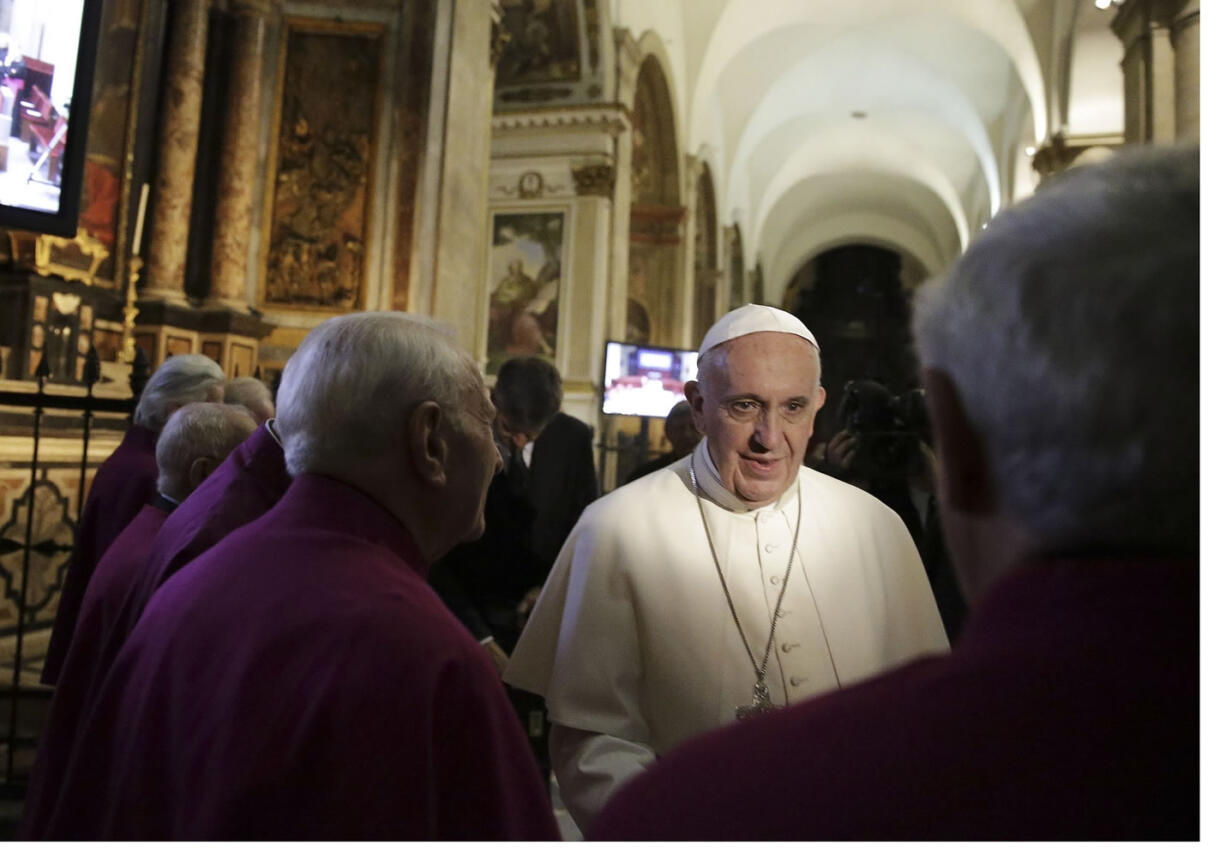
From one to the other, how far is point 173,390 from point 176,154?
181 inches

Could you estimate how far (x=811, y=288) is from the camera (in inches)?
1406

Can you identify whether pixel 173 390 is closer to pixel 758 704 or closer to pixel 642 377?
pixel 758 704

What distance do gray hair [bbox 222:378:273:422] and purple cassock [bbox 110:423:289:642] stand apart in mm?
1807

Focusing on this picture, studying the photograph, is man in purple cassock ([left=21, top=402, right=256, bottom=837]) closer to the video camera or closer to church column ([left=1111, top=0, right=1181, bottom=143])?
the video camera

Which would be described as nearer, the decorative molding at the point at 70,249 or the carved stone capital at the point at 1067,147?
the decorative molding at the point at 70,249

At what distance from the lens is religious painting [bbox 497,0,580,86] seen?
11.2m

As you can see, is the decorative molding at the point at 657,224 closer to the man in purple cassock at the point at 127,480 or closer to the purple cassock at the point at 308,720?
the man in purple cassock at the point at 127,480

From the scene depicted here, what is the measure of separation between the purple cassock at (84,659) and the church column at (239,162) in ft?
16.8

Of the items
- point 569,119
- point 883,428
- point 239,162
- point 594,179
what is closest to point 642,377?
point 594,179

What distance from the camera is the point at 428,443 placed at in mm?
1546

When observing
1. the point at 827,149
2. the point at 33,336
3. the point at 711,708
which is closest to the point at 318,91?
the point at 33,336

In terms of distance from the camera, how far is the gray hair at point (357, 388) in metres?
1.49

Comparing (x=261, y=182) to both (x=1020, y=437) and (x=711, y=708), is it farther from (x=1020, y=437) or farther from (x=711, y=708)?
(x=1020, y=437)

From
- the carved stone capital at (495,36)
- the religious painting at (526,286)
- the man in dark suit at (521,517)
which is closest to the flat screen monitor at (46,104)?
the man in dark suit at (521,517)
